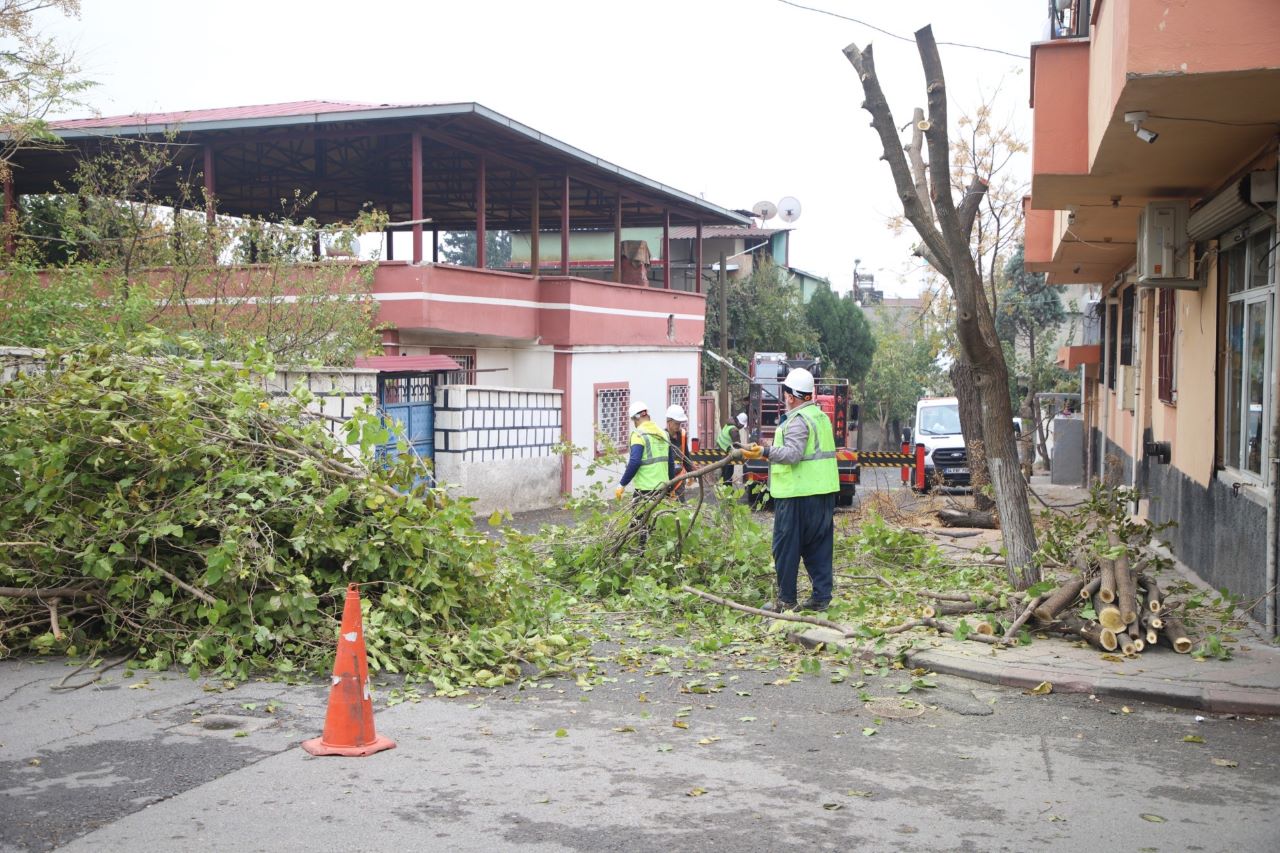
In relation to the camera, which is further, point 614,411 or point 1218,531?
point 614,411

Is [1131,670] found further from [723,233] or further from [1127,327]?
[723,233]

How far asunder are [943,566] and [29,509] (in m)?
7.65

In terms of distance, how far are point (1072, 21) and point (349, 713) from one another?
13.1m

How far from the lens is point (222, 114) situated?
75.6 ft

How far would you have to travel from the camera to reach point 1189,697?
21.7ft

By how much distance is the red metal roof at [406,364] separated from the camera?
57.7 feet

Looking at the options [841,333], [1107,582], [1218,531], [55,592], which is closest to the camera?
[55,592]

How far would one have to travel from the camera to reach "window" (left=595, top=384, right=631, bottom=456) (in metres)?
26.3

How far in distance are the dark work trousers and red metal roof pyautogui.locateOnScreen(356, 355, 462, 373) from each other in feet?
30.9

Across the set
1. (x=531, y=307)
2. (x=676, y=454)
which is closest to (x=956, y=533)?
(x=676, y=454)

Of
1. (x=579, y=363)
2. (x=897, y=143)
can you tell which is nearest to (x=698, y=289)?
(x=579, y=363)

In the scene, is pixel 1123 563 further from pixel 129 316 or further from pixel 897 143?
pixel 129 316

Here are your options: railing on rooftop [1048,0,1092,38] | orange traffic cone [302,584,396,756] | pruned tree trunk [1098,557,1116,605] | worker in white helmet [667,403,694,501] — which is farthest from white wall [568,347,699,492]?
orange traffic cone [302,584,396,756]

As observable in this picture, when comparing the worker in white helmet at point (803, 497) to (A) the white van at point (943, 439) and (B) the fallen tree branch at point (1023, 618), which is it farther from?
(A) the white van at point (943, 439)
